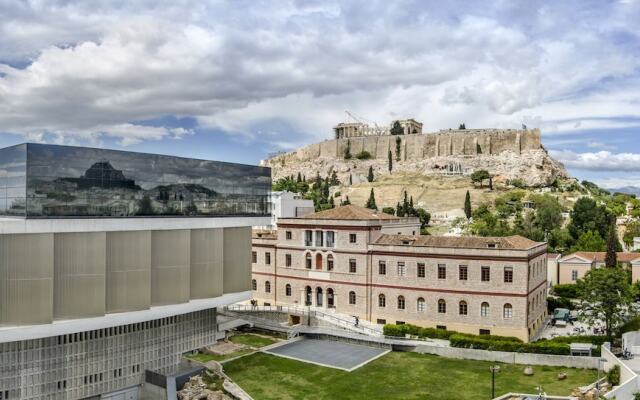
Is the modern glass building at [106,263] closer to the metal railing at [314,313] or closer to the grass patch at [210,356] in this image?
the grass patch at [210,356]

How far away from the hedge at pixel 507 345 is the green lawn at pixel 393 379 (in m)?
1.33

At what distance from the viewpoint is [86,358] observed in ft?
96.7

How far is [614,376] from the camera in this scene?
106ft

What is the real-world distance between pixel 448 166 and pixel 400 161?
1959 centimetres

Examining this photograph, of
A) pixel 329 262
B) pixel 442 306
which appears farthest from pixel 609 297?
pixel 329 262

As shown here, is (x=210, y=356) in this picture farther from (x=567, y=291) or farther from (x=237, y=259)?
(x=567, y=291)

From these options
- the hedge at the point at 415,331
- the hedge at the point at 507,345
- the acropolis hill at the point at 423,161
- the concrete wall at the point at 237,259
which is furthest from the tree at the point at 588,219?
the concrete wall at the point at 237,259

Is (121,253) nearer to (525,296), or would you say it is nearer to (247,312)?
(247,312)

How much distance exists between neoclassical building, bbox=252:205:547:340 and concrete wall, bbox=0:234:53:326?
27.6 meters

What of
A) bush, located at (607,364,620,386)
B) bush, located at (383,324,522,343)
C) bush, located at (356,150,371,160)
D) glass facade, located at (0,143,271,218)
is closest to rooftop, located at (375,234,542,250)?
bush, located at (383,324,522,343)

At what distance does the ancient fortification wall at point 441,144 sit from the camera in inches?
6073

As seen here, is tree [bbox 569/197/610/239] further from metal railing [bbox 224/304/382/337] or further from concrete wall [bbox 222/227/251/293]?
concrete wall [bbox 222/227/251/293]

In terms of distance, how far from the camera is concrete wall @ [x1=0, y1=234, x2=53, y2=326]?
2572 cm

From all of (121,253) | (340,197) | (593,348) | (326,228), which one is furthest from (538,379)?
(340,197)
